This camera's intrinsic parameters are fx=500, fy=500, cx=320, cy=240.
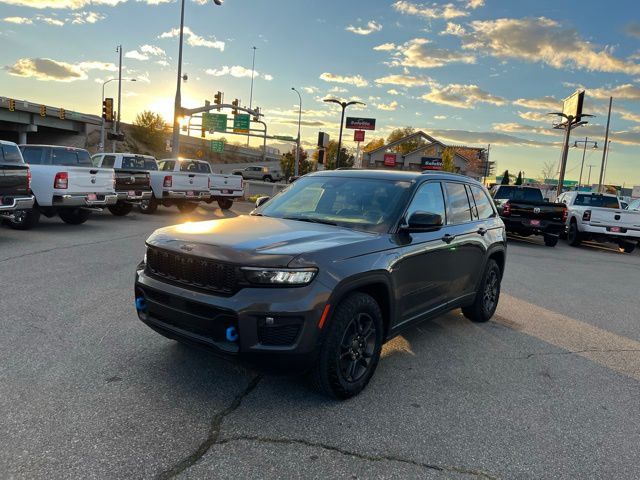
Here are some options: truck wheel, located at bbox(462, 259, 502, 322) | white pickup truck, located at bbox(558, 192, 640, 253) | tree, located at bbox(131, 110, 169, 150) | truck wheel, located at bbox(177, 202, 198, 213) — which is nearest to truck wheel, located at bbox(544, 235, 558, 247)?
white pickup truck, located at bbox(558, 192, 640, 253)

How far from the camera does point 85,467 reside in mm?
2691

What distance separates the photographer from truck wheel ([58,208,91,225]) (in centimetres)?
1288

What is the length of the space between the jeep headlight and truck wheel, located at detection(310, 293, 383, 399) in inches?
15.6

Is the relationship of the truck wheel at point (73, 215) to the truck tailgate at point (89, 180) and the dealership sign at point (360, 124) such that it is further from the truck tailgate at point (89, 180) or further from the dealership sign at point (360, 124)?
the dealership sign at point (360, 124)

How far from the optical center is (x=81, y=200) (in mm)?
11742

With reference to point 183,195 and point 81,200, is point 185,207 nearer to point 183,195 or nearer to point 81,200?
point 183,195

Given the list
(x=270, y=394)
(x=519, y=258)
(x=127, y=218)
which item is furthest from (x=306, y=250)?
(x=127, y=218)

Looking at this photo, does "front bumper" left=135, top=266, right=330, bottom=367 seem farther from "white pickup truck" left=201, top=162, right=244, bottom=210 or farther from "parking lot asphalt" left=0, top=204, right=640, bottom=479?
"white pickup truck" left=201, top=162, right=244, bottom=210

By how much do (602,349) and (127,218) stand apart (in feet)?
43.9

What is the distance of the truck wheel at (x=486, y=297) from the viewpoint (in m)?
5.82

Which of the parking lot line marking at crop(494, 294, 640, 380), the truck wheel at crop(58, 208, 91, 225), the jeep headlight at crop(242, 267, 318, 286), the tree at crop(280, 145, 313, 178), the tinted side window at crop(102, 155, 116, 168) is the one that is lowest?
the parking lot line marking at crop(494, 294, 640, 380)

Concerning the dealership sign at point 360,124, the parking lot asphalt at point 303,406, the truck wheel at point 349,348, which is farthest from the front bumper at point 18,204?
the dealership sign at point 360,124

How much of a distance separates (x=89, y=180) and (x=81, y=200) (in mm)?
549

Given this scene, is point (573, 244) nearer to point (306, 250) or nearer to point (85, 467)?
point (306, 250)
